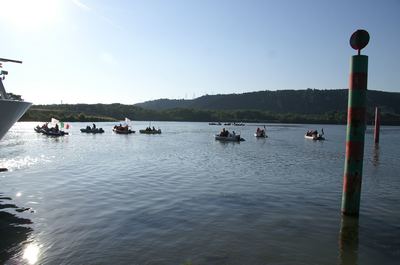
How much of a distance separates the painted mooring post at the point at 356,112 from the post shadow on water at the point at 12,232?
1114 cm

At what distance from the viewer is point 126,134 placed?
88.4m

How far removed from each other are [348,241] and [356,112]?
4421mm

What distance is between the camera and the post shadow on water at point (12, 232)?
10227 millimetres

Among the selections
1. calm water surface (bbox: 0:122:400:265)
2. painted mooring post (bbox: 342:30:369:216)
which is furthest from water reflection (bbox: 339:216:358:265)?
painted mooring post (bbox: 342:30:369:216)

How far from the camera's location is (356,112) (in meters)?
12.7

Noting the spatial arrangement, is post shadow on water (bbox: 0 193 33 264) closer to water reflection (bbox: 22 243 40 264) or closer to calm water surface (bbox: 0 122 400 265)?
calm water surface (bbox: 0 122 400 265)

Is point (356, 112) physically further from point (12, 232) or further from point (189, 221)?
point (12, 232)

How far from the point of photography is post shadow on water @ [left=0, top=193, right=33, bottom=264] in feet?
33.6

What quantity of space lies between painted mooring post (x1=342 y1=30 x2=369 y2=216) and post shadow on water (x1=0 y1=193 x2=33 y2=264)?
36.6 ft

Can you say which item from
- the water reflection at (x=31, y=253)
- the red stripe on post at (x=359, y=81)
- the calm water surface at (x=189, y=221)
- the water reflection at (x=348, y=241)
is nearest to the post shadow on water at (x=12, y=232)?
the calm water surface at (x=189, y=221)

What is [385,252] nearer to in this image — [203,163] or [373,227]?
[373,227]

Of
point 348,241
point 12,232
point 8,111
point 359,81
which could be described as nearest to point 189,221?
point 348,241

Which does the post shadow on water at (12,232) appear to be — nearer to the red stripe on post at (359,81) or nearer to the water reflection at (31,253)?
the water reflection at (31,253)

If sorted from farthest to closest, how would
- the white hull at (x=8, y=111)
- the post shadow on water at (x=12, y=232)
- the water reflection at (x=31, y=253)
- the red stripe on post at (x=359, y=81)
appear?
1. the white hull at (x=8, y=111)
2. the red stripe on post at (x=359, y=81)
3. the post shadow on water at (x=12, y=232)
4. the water reflection at (x=31, y=253)
